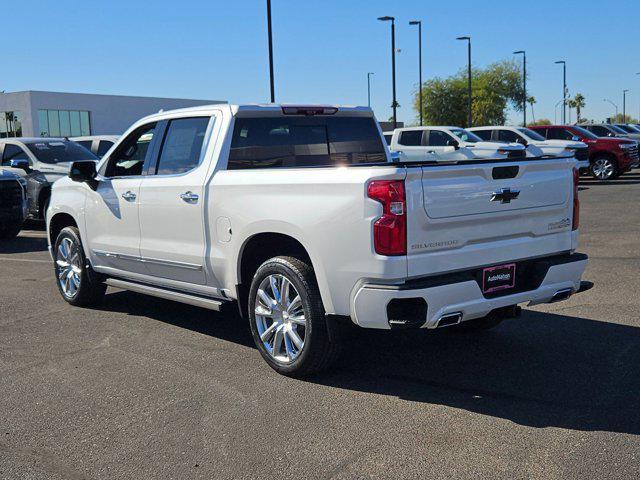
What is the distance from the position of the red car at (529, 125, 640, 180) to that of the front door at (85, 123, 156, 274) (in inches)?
775

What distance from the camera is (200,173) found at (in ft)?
19.1

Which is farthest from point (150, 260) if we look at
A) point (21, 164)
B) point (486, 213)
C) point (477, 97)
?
point (477, 97)

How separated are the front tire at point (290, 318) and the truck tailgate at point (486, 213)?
30.9 inches

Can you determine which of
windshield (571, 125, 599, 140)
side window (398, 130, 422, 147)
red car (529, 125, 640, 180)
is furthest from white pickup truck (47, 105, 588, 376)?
windshield (571, 125, 599, 140)

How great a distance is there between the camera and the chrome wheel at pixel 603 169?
2383cm

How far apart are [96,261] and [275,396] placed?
3.18 m

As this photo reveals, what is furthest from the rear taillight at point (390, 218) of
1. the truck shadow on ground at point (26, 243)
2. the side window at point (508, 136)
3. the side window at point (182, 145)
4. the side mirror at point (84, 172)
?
the side window at point (508, 136)

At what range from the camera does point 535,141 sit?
74.4ft

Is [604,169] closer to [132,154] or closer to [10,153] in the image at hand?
[10,153]

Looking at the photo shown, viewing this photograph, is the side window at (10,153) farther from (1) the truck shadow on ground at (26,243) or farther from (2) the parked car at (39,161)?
(1) the truck shadow on ground at (26,243)

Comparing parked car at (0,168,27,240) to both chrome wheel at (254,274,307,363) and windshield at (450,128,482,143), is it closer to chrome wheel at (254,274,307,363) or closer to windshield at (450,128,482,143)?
chrome wheel at (254,274,307,363)

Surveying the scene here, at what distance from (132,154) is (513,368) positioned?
3823mm

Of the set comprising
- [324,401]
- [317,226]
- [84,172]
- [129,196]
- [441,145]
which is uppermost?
[441,145]

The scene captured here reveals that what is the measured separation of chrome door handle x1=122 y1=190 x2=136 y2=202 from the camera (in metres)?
6.52
